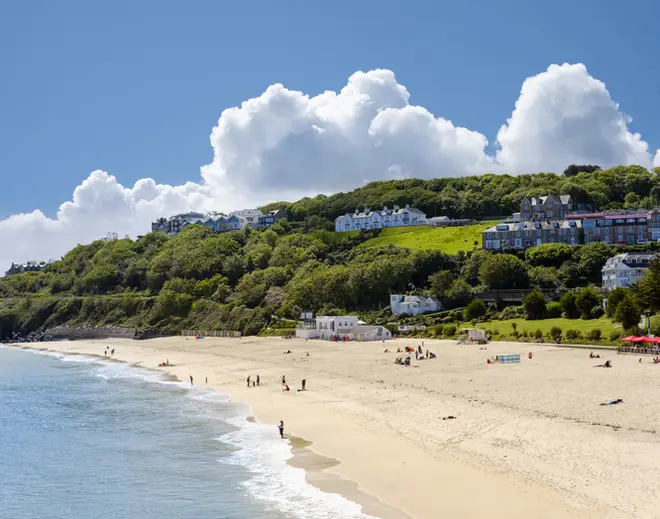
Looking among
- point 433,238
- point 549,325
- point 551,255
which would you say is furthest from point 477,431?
point 433,238

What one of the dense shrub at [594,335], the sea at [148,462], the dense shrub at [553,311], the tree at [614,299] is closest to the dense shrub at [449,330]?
the dense shrub at [553,311]

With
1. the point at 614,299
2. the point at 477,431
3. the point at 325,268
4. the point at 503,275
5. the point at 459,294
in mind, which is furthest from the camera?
the point at 325,268

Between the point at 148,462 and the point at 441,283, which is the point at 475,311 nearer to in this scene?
the point at 441,283

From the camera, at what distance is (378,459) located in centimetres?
2530

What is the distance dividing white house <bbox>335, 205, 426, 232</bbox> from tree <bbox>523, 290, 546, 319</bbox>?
64340 mm

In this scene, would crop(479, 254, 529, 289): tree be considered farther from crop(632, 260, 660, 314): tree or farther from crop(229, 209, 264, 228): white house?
crop(229, 209, 264, 228): white house

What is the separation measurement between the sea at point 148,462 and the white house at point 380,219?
292ft

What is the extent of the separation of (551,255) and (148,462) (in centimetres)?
7254

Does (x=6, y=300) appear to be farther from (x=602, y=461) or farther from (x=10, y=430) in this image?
(x=602, y=461)

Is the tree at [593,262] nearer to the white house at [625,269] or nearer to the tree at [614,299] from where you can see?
the white house at [625,269]

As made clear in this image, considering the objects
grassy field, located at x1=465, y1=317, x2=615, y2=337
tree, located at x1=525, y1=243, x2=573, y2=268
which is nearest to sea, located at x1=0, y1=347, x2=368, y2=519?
grassy field, located at x1=465, y1=317, x2=615, y2=337

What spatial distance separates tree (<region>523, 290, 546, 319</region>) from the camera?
69375 millimetres

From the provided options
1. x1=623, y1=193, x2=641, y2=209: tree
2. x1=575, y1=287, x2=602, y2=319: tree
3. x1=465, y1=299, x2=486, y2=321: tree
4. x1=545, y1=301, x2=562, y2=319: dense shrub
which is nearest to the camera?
x1=575, y1=287, x2=602, y2=319: tree

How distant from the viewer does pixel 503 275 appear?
81438 mm
